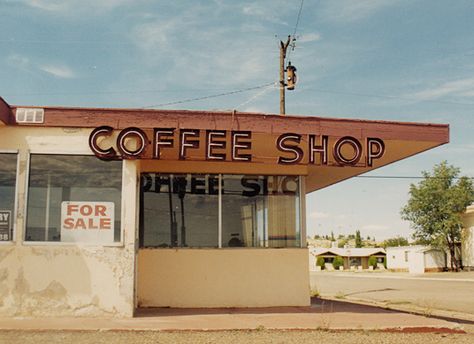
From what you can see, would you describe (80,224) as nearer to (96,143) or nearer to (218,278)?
(96,143)

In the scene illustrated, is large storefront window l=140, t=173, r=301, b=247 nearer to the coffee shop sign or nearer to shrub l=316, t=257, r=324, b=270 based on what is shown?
the coffee shop sign

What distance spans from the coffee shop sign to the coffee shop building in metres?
0.02

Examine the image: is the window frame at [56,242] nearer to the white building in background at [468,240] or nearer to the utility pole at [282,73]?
the utility pole at [282,73]

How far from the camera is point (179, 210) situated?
44.9ft

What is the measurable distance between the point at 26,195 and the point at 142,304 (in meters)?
3.84

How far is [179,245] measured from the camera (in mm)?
13391

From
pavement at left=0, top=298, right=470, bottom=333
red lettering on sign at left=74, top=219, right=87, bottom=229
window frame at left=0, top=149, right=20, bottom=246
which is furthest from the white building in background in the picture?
window frame at left=0, top=149, right=20, bottom=246

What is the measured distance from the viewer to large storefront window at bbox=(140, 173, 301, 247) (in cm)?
1346

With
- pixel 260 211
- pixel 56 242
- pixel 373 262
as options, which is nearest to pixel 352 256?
pixel 373 262

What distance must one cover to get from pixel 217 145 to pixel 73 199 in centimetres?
304

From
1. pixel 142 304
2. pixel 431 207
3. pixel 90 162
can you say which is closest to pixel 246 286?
pixel 142 304

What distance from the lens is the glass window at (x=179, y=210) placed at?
13.4m

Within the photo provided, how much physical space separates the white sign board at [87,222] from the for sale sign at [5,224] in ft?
3.16

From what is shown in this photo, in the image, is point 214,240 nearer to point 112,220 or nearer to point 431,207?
point 112,220
